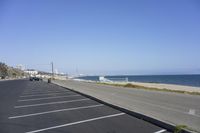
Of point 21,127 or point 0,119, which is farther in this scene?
point 0,119

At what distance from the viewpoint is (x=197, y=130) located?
410 inches

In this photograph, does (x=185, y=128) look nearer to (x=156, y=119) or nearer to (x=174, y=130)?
(x=174, y=130)

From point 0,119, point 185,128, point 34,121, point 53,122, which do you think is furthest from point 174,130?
point 0,119

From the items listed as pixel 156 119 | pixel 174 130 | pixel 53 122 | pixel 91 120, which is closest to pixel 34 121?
pixel 53 122

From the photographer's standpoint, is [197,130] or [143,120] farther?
[143,120]

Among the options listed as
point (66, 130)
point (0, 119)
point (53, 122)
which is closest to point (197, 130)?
point (66, 130)

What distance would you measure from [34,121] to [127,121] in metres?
3.47

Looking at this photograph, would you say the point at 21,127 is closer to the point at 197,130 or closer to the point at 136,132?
the point at 136,132

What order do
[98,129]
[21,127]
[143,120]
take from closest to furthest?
[98,129] → [21,127] → [143,120]

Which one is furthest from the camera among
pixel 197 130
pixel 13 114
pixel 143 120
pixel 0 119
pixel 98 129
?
pixel 13 114

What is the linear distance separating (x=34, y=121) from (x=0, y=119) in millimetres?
1692

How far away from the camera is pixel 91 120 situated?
44.7ft

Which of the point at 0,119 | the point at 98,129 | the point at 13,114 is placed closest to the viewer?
the point at 98,129

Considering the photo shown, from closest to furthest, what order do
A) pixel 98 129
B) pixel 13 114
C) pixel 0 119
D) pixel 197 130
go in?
pixel 197 130, pixel 98 129, pixel 0 119, pixel 13 114
